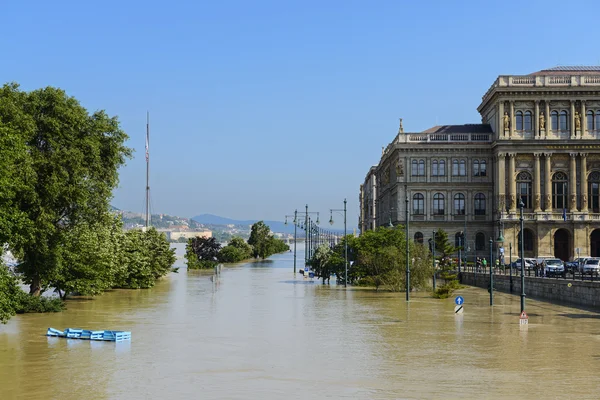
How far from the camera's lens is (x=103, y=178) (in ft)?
163

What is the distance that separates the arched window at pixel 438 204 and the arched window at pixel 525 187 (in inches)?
432

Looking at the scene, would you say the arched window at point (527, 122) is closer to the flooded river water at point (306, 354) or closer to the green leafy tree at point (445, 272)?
the green leafy tree at point (445, 272)

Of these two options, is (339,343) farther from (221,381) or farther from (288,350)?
(221,381)

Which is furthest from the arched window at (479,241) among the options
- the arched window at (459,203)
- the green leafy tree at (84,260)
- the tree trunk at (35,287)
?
the tree trunk at (35,287)

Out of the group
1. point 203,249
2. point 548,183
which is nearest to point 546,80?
point 548,183

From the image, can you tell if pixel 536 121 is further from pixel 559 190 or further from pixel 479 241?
pixel 479 241

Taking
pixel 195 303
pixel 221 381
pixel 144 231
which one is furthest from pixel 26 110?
pixel 144 231

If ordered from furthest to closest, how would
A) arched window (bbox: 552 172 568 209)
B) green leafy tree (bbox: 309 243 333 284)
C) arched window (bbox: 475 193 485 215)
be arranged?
arched window (bbox: 475 193 485 215) → arched window (bbox: 552 172 568 209) → green leafy tree (bbox: 309 243 333 284)

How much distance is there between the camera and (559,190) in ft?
355

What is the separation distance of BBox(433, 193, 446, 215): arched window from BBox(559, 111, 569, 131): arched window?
727 inches

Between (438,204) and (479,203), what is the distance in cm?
562

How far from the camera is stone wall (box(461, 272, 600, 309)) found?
2064 inches

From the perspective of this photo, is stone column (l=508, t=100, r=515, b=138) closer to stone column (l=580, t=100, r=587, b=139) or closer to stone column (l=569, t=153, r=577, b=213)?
stone column (l=569, t=153, r=577, b=213)

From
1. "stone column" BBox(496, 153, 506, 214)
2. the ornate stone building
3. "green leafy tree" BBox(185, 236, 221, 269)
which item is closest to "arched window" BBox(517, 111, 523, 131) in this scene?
the ornate stone building
